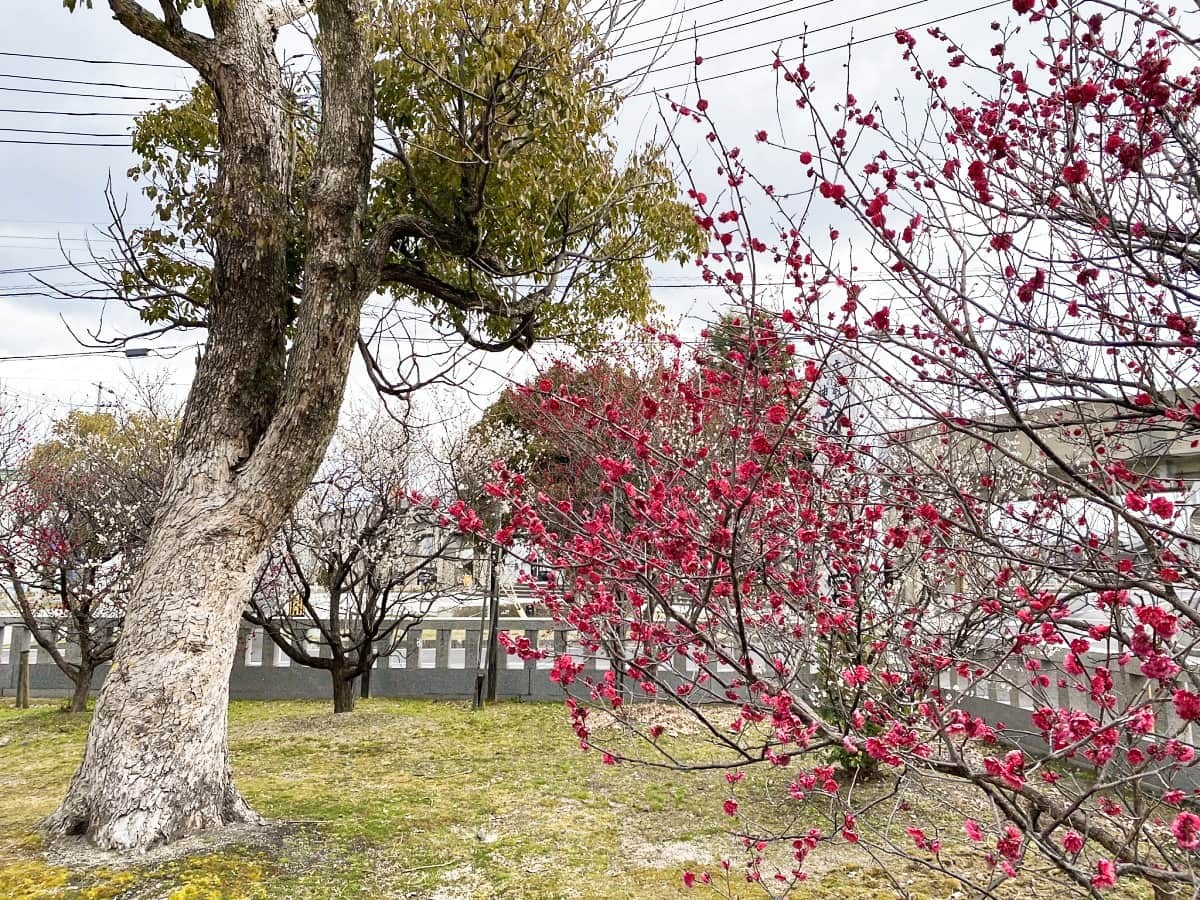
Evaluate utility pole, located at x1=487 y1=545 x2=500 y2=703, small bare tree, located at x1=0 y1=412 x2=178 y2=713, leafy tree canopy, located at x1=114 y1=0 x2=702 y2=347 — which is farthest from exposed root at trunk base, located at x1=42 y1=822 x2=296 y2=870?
small bare tree, located at x1=0 y1=412 x2=178 y2=713

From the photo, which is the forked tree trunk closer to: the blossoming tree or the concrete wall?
the blossoming tree

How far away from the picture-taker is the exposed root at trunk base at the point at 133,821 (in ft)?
10.8

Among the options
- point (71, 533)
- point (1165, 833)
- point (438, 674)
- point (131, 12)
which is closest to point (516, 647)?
point (1165, 833)

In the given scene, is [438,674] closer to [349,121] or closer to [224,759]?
[224,759]

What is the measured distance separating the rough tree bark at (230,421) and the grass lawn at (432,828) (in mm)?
361

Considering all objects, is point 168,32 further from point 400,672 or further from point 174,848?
point 400,672

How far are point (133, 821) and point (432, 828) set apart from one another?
4.26 ft

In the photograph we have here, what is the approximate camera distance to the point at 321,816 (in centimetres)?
389

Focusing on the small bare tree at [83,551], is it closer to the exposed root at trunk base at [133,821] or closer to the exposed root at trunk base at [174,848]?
the exposed root at trunk base at [133,821]

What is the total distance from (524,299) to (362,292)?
104 centimetres

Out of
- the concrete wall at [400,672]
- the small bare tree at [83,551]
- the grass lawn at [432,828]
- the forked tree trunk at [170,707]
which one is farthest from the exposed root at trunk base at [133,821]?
the concrete wall at [400,672]

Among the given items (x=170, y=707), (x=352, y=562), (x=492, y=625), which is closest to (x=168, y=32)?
(x=170, y=707)

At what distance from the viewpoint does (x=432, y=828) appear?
12.3 ft

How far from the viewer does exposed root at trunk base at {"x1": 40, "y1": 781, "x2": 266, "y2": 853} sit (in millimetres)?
3291
